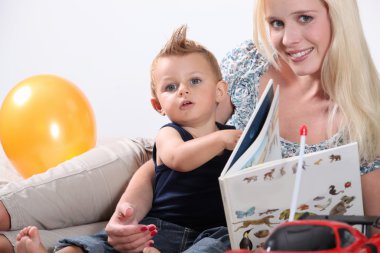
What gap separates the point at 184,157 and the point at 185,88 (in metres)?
0.20

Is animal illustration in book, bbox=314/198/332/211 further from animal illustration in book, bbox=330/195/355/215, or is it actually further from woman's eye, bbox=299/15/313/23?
woman's eye, bbox=299/15/313/23

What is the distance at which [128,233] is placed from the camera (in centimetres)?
169

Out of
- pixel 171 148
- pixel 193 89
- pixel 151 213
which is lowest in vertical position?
pixel 151 213

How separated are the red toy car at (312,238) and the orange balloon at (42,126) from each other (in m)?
1.46

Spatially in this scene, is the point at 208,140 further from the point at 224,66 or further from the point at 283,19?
the point at 224,66

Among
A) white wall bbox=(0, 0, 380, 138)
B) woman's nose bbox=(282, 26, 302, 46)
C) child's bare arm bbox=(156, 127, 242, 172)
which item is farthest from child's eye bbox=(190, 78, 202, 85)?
white wall bbox=(0, 0, 380, 138)

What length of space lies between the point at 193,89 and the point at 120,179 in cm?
42

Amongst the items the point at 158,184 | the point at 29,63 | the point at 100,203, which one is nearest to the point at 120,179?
the point at 100,203

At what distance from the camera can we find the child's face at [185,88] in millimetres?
1854

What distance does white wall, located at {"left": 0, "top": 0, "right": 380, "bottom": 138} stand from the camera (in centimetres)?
416

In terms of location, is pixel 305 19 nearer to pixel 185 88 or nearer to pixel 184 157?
pixel 185 88

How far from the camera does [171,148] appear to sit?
1.79 m

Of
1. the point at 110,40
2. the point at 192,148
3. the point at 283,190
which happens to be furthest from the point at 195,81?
the point at 110,40

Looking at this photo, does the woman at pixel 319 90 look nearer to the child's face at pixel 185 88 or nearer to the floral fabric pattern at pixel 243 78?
the floral fabric pattern at pixel 243 78
